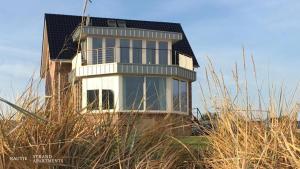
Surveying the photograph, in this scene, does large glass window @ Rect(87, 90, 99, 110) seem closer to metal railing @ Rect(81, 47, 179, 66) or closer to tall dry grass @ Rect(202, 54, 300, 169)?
tall dry grass @ Rect(202, 54, 300, 169)

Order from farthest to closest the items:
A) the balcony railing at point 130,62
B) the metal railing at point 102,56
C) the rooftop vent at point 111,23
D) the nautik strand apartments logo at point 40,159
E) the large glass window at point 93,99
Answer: the rooftop vent at point 111,23 < the metal railing at point 102,56 < the balcony railing at point 130,62 < the large glass window at point 93,99 < the nautik strand apartments logo at point 40,159

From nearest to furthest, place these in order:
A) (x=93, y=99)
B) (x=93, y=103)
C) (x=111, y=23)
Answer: (x=93, y=103), (x=93, y=99), (x=111, y=23)

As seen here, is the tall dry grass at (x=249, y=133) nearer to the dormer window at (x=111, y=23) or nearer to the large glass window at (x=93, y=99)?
the large glass window at (x=93, y=99)

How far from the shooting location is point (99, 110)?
4242mm

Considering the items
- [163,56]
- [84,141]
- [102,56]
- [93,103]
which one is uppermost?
[163,56]

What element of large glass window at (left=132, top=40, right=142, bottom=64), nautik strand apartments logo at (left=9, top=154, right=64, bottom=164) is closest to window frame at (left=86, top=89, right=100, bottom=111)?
nautik strand apartments logo at (left=9, top=154, right=64, bottom=164)

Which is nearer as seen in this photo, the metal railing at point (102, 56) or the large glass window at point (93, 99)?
the large glass window at point (93, 99)

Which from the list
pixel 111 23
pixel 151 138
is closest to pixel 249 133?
pixel 151 138

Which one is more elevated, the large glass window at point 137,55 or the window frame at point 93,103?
the large glass window at point 137,55

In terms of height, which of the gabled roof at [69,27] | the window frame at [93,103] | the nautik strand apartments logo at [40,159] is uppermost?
the gabled roof at [69,27]

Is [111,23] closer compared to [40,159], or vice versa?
[40,159]

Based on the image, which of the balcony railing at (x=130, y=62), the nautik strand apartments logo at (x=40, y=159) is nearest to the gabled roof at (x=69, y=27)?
the balcony railing at (x=130, y=62)

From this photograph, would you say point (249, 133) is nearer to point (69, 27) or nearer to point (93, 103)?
point (93, 103)

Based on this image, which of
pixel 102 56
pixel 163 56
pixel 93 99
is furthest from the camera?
pixel 163 56
